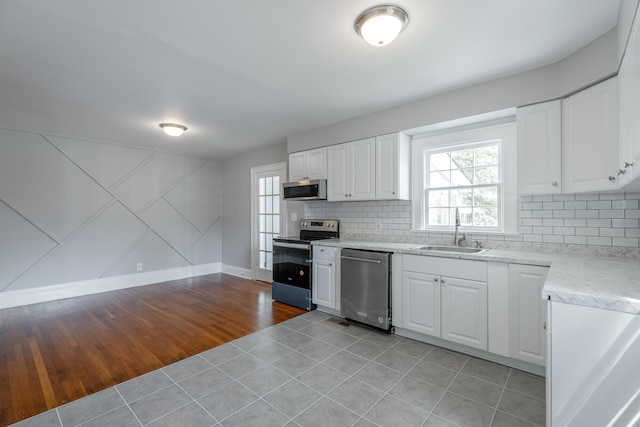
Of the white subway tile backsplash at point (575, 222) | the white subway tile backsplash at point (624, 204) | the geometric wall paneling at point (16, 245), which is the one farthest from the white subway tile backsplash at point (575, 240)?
the geometric wall paneling at point (16, 245)

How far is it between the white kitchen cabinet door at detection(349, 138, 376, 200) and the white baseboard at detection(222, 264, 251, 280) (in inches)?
119

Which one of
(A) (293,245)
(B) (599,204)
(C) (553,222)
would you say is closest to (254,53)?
(A) (293,245)

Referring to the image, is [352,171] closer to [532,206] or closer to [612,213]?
[532,206]

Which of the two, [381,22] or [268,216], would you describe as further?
[268,216]

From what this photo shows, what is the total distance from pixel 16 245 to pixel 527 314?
19.9 feet

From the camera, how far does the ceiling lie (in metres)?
1.75

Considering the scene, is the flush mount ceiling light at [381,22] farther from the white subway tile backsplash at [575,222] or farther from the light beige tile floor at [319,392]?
the light beige tile floor at [319,392]

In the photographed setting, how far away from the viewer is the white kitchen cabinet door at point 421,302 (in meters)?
2.67

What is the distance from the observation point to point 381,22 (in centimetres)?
175

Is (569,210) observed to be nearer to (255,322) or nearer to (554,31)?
(554,31)

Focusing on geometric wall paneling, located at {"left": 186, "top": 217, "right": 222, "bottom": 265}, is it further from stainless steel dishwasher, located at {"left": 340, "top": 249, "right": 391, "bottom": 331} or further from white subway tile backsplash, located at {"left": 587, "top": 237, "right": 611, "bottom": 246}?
white subway tile backsplash, located at {"left": 587, "top": 237, "right": 611, "bottom": 246}

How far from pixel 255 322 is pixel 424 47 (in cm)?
317

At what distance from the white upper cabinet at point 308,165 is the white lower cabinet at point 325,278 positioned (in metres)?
1.06

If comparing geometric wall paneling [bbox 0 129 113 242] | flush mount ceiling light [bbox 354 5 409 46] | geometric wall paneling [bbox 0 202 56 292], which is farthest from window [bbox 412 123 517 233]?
geometric wall paneling [bbox 0 202 56 292]
